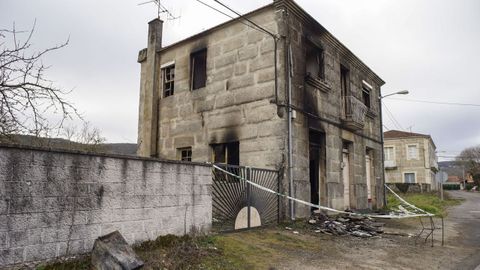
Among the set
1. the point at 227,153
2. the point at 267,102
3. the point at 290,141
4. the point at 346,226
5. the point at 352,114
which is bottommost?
the point at 346,226

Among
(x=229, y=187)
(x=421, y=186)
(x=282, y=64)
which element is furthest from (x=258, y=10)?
(x=421, y=186)

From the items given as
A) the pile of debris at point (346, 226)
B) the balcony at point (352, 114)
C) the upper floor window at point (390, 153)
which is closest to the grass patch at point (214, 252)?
the pile of debris at point (346, 226)

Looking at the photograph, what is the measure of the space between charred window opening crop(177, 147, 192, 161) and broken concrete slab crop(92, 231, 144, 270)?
802 cm

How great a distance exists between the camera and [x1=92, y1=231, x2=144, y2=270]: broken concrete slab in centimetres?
446

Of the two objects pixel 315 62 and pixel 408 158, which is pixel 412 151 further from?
pixel 315 62

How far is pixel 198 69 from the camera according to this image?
1328 centimetres

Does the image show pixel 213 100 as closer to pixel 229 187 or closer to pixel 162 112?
pixel 162 112

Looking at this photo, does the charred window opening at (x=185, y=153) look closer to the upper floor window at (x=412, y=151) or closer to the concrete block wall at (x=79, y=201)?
the concrete block wall at (x=79, y=201)

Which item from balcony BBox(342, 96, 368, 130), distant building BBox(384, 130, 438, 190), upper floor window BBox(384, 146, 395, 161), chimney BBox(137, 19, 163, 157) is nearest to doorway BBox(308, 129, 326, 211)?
balcony BBox(342, 96, 368, 130)

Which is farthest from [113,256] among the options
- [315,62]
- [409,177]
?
[409,177]

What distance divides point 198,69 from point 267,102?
3.97m

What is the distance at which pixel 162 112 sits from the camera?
14.0 m

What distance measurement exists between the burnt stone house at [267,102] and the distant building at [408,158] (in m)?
30.5

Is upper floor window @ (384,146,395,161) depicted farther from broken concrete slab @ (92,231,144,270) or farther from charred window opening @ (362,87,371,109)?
broken concrete slab @ (92,231,144,270)
